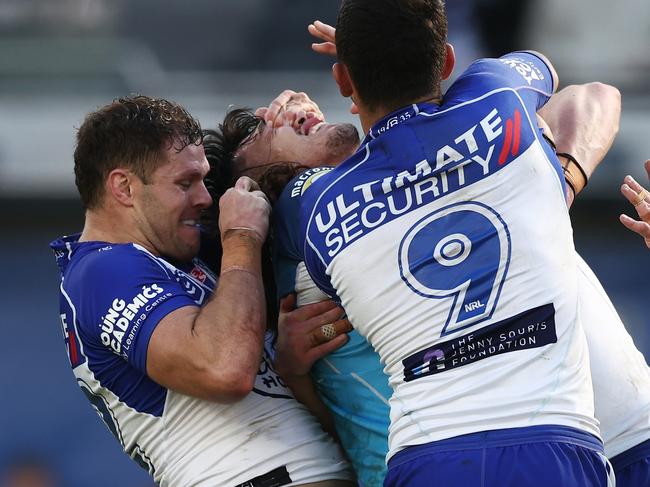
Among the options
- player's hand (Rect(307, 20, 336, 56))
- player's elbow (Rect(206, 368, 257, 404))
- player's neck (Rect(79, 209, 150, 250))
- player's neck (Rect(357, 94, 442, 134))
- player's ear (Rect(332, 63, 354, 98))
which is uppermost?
player's hand (Rect(307, 20, 336, 56))

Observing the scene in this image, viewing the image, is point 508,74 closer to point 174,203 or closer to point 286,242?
point 286,242

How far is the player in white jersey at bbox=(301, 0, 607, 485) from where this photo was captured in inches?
128

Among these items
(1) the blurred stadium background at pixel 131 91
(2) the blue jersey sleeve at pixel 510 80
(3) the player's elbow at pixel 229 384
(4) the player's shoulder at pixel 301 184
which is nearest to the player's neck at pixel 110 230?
(4) the player's shoulder at pixel 301 184

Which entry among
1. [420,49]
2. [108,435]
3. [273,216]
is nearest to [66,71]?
[108,435]

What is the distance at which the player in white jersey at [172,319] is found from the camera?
12.3 feet

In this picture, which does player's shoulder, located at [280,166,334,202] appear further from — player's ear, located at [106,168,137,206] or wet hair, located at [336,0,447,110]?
player's ear, located at [106,168,137,206]

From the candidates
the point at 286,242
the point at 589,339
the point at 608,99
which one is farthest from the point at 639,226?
the point at 286,242

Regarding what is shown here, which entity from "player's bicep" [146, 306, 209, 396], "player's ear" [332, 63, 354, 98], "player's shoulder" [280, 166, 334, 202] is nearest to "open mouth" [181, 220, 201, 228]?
"player's shoulder" [280, 166, 334, 202]

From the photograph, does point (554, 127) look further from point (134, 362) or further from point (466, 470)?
point (134, 362)

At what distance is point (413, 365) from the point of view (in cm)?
339

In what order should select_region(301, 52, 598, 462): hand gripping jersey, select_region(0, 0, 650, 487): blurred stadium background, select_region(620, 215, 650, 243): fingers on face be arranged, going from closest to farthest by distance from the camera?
select_region(301, 52, 598, 462): hand gripping jersey < select_region(620, 215, 650, 243): fingers on face < select_region(0, 0, 650, 487): blurred stadium background

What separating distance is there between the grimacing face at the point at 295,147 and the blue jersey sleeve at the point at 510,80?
823 millimetres

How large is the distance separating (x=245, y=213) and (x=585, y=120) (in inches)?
47.7

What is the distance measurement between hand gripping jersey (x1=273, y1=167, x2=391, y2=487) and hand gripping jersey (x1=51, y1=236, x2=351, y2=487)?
11cm
